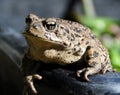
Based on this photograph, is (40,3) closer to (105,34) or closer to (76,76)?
(105,34)

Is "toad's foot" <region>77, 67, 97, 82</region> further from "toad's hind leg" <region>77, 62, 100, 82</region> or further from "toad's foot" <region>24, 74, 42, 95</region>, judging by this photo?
"toad's foot" <region>24, 74, 42, 95</region>

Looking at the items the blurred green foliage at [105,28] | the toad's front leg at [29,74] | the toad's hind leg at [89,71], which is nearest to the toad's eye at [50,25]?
the toad's front leg at [29,74]

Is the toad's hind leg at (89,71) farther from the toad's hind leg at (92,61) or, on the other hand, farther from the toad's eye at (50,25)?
the toad's eye at (50,25)

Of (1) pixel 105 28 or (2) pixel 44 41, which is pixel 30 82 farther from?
(1) pixel 105 28

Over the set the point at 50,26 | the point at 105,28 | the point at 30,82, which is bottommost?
the point at 30,82

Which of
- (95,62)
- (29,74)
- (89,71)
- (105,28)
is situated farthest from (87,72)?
(105,28)

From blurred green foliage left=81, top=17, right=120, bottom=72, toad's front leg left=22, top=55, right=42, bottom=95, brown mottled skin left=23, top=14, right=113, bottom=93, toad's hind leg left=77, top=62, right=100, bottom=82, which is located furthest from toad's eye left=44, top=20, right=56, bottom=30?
blurred green foliage left=81, top=17, right=120, bottom=72

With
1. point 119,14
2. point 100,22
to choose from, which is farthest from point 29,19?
point 119,14
